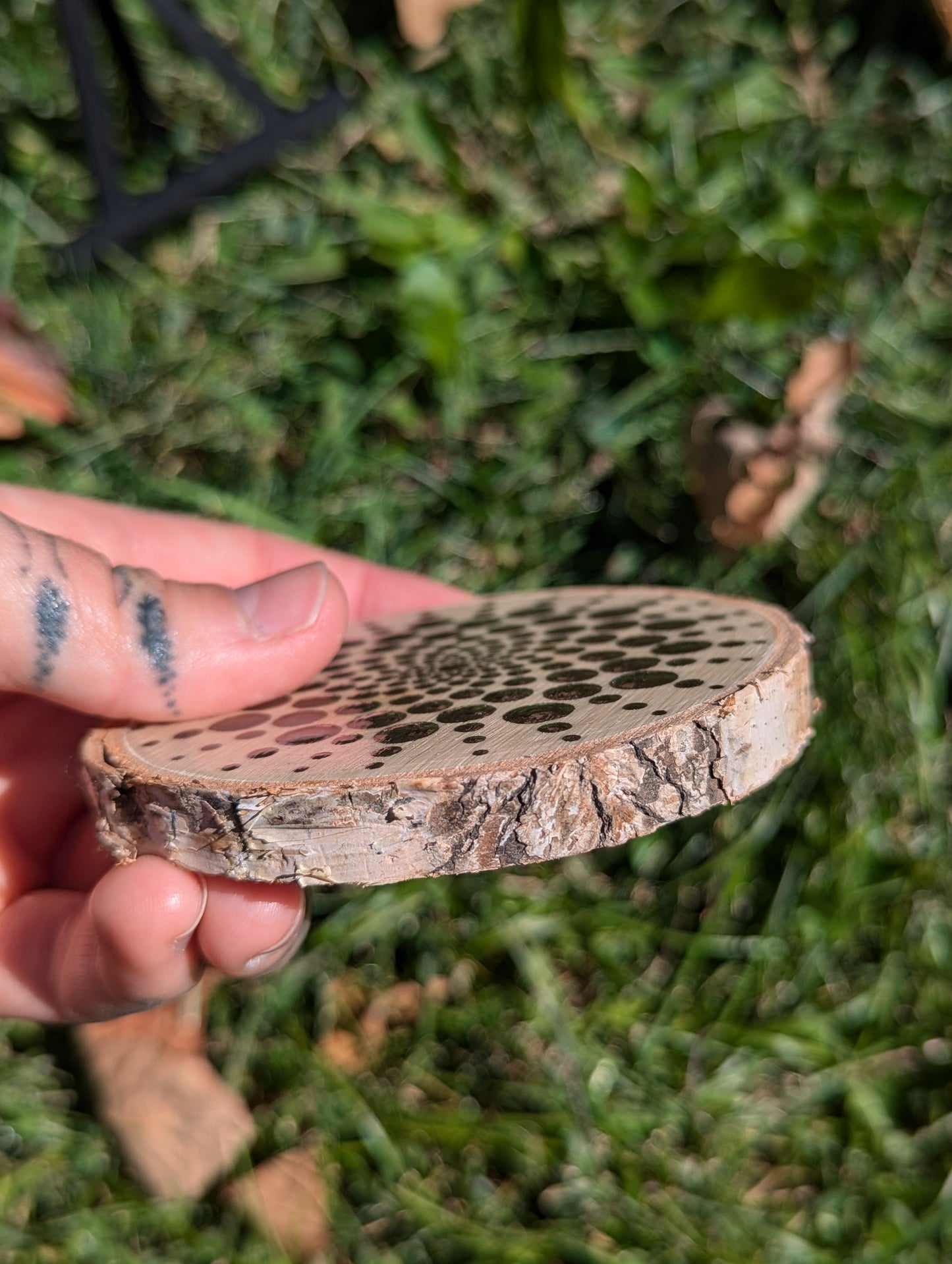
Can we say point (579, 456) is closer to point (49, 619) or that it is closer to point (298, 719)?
point (298, 719)

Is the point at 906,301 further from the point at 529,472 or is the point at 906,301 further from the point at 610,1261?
the point at 610,1261

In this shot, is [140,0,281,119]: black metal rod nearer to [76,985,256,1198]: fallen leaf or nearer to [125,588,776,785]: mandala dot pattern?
[125,588,776,785]: mandala dot pattern

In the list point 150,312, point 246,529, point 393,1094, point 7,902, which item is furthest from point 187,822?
point 150,312

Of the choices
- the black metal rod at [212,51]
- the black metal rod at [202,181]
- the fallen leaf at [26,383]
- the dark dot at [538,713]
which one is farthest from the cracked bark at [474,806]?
the black metal rod at [212,51]

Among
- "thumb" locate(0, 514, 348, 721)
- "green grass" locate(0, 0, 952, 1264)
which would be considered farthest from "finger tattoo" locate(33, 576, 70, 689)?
"green grass" locate(0, 0, 952, 1264)

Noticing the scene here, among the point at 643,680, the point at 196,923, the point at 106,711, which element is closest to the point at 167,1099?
the point at 196,923

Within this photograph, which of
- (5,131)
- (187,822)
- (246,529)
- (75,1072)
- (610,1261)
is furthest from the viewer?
(5,131)

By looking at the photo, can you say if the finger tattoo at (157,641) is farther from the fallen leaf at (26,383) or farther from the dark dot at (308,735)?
the fallen leaf at (26,383)
